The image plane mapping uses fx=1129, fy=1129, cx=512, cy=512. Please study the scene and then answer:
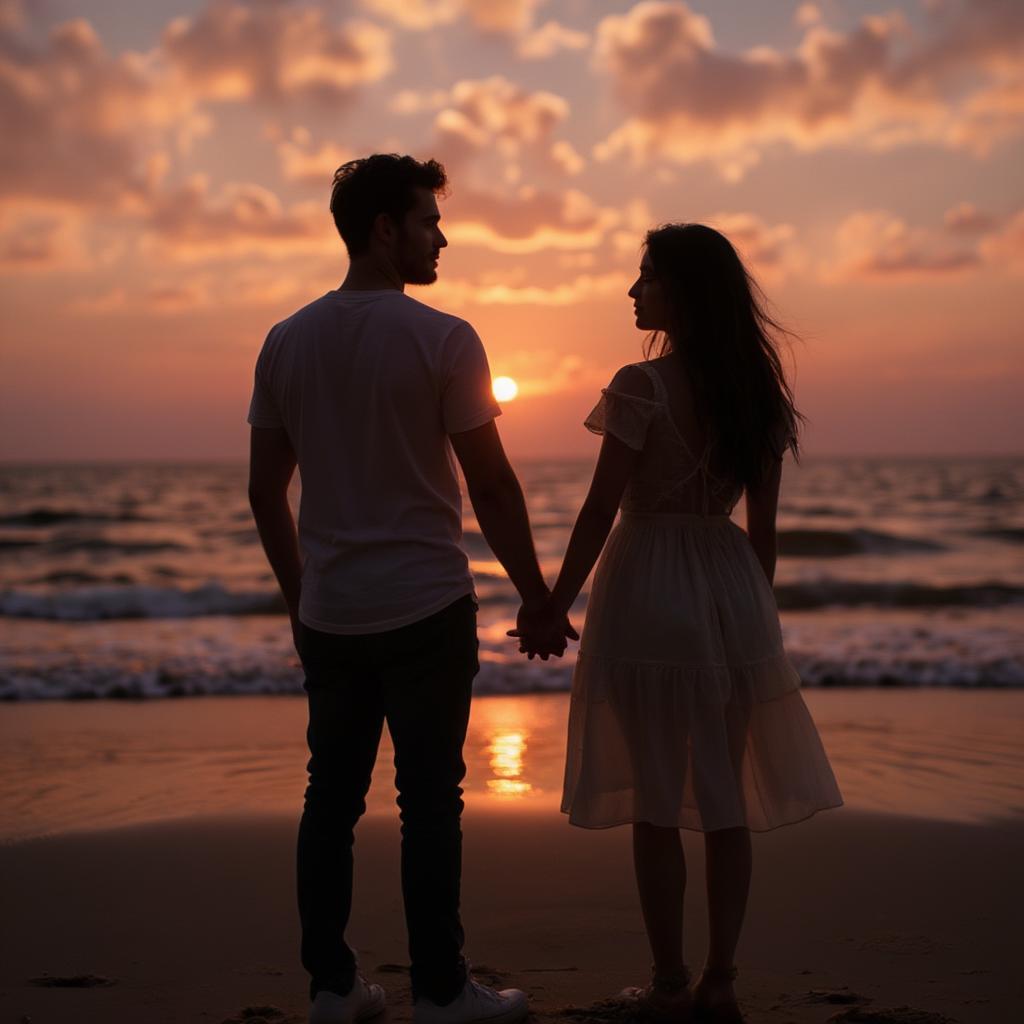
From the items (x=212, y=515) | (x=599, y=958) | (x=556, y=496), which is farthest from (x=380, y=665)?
(x=556, y=496)

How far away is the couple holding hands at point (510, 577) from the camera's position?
8.54ft

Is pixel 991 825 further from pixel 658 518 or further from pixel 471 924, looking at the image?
pixel 658 518

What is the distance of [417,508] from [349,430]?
24 centimetres

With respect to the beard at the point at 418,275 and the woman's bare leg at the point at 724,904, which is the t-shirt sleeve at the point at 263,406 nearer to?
the beard at the point at 418,275

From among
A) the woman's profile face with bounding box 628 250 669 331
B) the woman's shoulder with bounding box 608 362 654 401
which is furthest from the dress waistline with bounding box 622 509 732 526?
the woman's profile face with bounding box 628 250 669 331

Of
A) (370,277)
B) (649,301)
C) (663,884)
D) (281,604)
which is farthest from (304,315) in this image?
(281,604)

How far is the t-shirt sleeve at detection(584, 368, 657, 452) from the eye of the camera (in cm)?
285

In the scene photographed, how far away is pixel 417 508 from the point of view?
2.61 m

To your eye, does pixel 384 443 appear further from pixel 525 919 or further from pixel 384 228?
pixel 525 919

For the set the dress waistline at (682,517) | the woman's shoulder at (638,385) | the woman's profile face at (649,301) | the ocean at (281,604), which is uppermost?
the woman's profile face at (649,301)

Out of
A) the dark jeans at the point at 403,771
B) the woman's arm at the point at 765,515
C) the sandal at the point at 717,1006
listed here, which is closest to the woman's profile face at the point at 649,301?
the woman's arm at the point at 765,515

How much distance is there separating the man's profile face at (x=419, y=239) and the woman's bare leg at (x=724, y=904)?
1588 mm

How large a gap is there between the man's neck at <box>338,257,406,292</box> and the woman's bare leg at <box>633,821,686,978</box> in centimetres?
149

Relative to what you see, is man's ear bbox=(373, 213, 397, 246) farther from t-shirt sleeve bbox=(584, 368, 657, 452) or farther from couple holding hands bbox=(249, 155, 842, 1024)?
t-shirt sleeve bbox=(584, 368, 657, 452)
